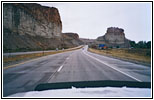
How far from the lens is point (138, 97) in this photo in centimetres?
424

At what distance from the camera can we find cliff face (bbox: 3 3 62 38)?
52.8 metres

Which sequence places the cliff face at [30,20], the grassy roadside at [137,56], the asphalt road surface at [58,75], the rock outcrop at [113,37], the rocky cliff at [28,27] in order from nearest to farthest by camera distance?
the asphalt road surface at [58,75], the grassy roadside at [137,56], the rocky cliff at [28,27], the cliff face at [30,20], the rock outcrop at [113,37]

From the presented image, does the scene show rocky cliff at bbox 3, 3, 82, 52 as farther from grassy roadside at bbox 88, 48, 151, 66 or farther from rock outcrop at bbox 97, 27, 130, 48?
rock outcrop at bbox 97, 27, 130, 48

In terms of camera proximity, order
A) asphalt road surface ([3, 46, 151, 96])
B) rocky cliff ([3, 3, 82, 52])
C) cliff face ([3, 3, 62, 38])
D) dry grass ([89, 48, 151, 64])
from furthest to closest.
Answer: cliff face ([3, 3, 62, 38]) → rocky cliff ([3, 3, 82, 52]) → dry grass ([89, 48, 151, 64]) → asphalt road surface ([3, 46, 151, 96])

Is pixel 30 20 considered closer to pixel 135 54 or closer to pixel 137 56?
pixel 135 54

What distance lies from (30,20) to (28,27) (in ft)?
15.7

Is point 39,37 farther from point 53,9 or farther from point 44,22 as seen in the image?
point 53,9

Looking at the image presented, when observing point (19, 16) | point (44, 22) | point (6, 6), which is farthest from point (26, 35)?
point (44, 22)

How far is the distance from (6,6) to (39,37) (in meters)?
19.7

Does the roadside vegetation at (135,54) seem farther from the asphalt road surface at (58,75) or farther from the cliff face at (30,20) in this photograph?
the cliff face at (30,20)

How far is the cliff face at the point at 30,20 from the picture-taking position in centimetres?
5278

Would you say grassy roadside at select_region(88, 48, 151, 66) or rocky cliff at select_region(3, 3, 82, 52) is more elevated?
rocky cliff at select_region(3, 3, 82, 52)

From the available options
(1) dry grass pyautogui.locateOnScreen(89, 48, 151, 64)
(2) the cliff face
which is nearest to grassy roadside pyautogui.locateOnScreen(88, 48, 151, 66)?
(1) dry grass pyautogui.locateOnScreen(89, 48, 151, 64)

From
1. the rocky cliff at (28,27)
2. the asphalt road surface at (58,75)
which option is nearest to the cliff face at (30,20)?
the rocky cliff at (28,27)
